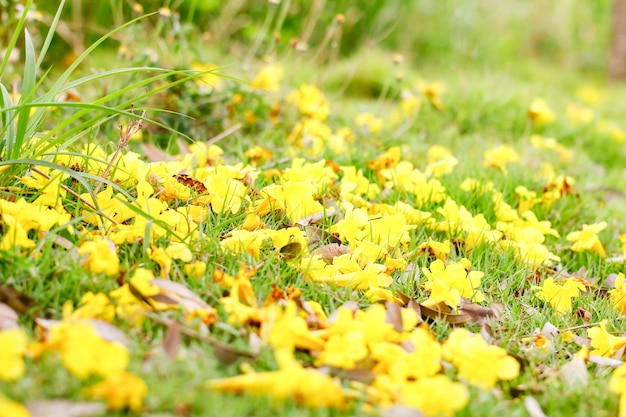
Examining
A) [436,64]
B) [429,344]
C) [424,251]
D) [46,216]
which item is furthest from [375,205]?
[436,64]

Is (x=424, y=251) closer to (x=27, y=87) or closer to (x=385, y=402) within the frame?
(x=385, y=402)

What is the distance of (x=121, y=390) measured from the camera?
102cm

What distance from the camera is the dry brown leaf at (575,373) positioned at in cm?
140

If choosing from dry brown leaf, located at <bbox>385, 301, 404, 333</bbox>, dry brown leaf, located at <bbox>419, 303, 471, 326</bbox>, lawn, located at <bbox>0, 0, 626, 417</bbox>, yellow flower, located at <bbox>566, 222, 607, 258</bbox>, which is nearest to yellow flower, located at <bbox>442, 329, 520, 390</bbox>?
lawn, located at <bbox>0, 0, 626, 417</bbox>

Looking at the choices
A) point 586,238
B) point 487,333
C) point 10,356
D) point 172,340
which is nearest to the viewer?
point 10,356

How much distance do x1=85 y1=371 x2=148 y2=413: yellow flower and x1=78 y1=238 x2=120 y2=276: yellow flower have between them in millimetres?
375

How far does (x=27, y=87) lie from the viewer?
1.64 metres

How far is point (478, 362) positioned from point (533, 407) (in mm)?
130

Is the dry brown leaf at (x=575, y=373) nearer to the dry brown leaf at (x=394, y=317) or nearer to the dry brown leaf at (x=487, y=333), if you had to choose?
the dry brown leaf at (x=487, y=333)

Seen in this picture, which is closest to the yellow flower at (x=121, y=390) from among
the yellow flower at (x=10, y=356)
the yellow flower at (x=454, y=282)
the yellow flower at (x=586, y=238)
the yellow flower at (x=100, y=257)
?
the yellow flower at (x=10, y=356)

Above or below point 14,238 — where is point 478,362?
above

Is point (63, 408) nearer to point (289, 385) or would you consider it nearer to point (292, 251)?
point (289, 385)

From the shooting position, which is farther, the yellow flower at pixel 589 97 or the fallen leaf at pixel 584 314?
the yellow flower at pixel 589 97

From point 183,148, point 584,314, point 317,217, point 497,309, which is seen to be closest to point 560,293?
point 584,314
